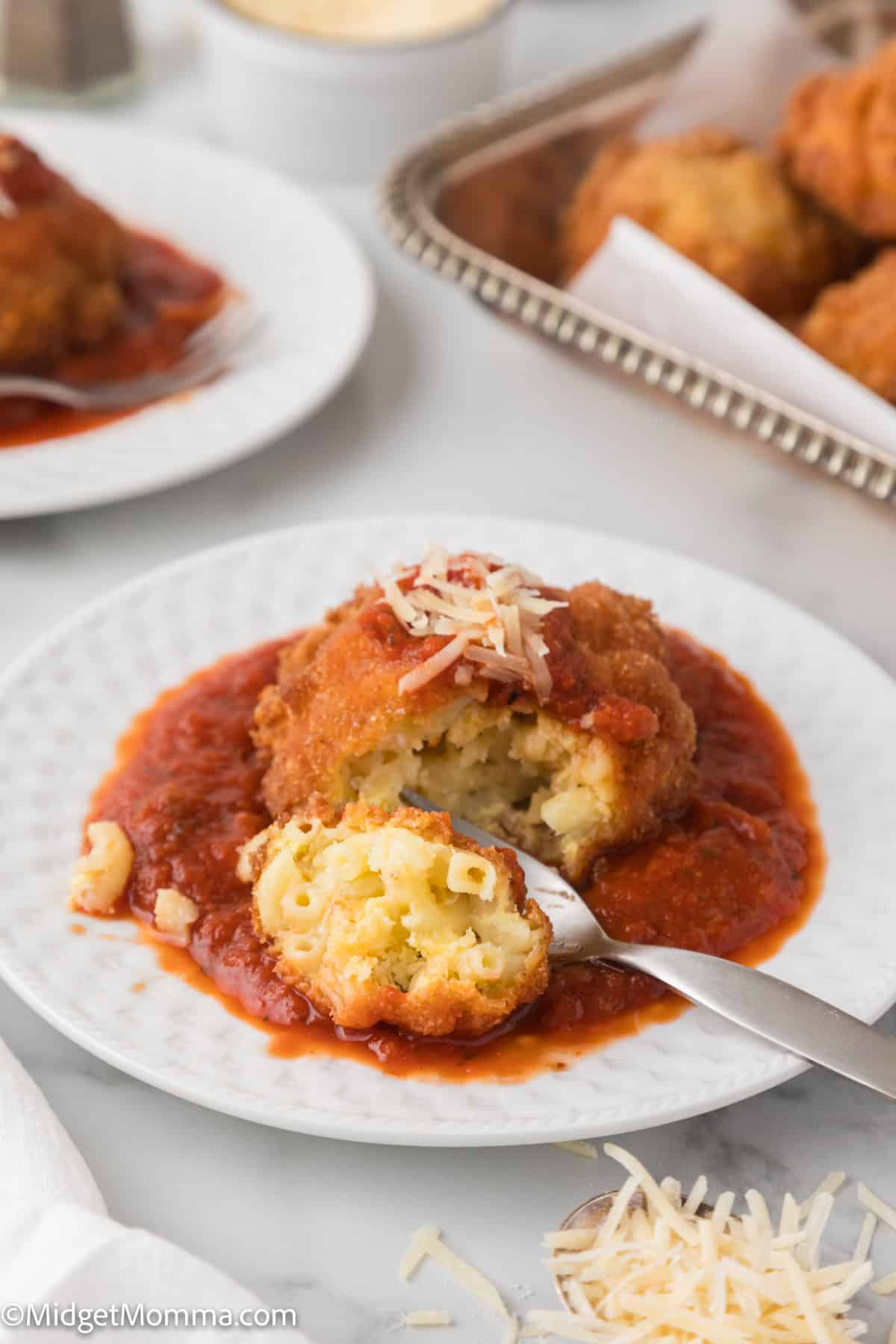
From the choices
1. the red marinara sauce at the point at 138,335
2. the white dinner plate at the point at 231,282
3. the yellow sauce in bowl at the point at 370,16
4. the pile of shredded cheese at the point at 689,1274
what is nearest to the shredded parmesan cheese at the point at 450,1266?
the pile of shredded cheese at the point at 689,1274

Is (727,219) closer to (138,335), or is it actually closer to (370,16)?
(138,335)

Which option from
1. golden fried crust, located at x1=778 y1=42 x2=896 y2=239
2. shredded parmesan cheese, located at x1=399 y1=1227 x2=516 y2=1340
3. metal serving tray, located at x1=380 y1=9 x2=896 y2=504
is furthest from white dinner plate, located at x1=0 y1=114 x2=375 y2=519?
shredded parmesan cheese, located at x1=399 y1=1227 x2=516 y2=1340

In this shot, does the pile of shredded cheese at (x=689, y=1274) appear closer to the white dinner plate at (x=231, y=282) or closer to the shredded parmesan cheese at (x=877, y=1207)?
the shredded parmesan cheese at (x=877, y=1207)

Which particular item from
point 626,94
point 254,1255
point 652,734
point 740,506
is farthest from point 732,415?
point 254,1255

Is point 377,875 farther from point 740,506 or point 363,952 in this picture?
point 740,506

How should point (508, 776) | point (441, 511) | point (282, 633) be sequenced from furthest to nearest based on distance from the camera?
1. point (441, 511)
2. point (282, 633)
3. point (508, 776)

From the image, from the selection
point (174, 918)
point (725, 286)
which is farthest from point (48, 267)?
point (174, 918)

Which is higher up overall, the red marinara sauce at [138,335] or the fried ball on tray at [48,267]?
the fried ball on tray at [48,267]
